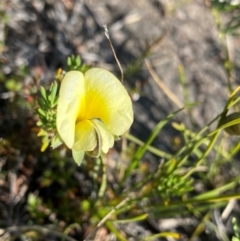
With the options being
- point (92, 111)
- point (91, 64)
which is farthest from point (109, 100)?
point (91, 64)

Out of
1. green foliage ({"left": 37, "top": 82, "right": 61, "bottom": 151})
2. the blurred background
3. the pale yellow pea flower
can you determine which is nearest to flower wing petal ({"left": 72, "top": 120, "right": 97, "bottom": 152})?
the pale yellow pea flower

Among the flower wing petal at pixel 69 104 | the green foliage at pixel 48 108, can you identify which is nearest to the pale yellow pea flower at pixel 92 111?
the flower wing petal at pixel 69 104

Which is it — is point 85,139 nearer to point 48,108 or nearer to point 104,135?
point 104,135

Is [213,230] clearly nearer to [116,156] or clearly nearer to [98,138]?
[116,156]

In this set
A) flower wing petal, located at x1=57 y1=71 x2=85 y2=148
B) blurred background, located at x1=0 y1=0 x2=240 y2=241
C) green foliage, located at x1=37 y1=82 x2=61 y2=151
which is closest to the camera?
flower wing petal, located at x1=57 y1=71 x2=85 y2=148

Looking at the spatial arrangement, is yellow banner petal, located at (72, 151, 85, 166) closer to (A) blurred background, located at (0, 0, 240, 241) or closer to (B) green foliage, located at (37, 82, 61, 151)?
(B) green foliage, located at (37, 82, 61, 151)

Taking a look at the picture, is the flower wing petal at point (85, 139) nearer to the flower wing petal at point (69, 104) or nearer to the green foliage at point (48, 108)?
the flower wing petal at point (69, 104)
